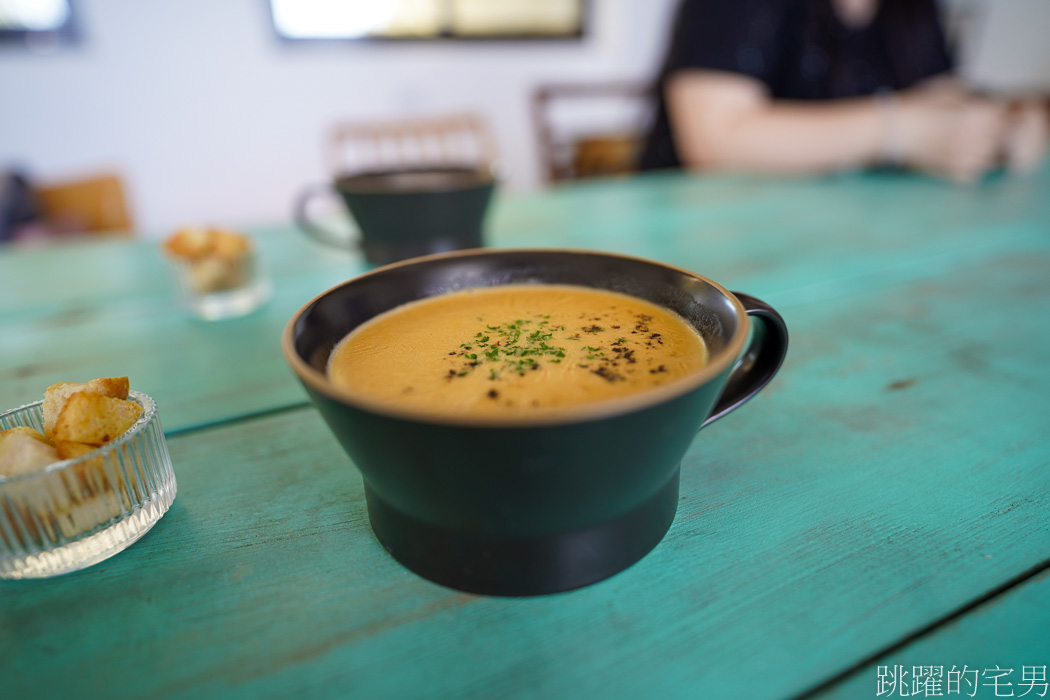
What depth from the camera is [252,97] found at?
156 inches

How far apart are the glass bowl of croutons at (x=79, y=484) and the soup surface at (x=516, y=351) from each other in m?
0.16

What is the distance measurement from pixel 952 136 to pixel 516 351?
191cm

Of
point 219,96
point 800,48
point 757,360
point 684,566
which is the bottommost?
point 684,566

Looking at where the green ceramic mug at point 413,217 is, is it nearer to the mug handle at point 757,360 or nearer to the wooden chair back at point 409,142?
the mug handle at point 757,360

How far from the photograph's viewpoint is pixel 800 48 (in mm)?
2320

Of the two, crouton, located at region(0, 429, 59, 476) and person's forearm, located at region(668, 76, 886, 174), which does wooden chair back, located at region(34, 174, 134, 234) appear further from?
crouton, located at region(0, 429, 59, 476)

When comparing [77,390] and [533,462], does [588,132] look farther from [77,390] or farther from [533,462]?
[533,462]

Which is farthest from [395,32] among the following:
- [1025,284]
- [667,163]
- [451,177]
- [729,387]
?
[729,387]

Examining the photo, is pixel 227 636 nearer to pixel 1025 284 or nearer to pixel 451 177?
pixel 451 177

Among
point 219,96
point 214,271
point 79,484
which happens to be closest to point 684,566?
point 79,484

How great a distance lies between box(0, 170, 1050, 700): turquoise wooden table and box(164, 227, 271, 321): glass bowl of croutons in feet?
0.35

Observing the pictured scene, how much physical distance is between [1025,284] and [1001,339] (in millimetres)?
287

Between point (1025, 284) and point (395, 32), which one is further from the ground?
point (395, 32)

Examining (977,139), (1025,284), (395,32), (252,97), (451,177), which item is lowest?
(1025,284)
